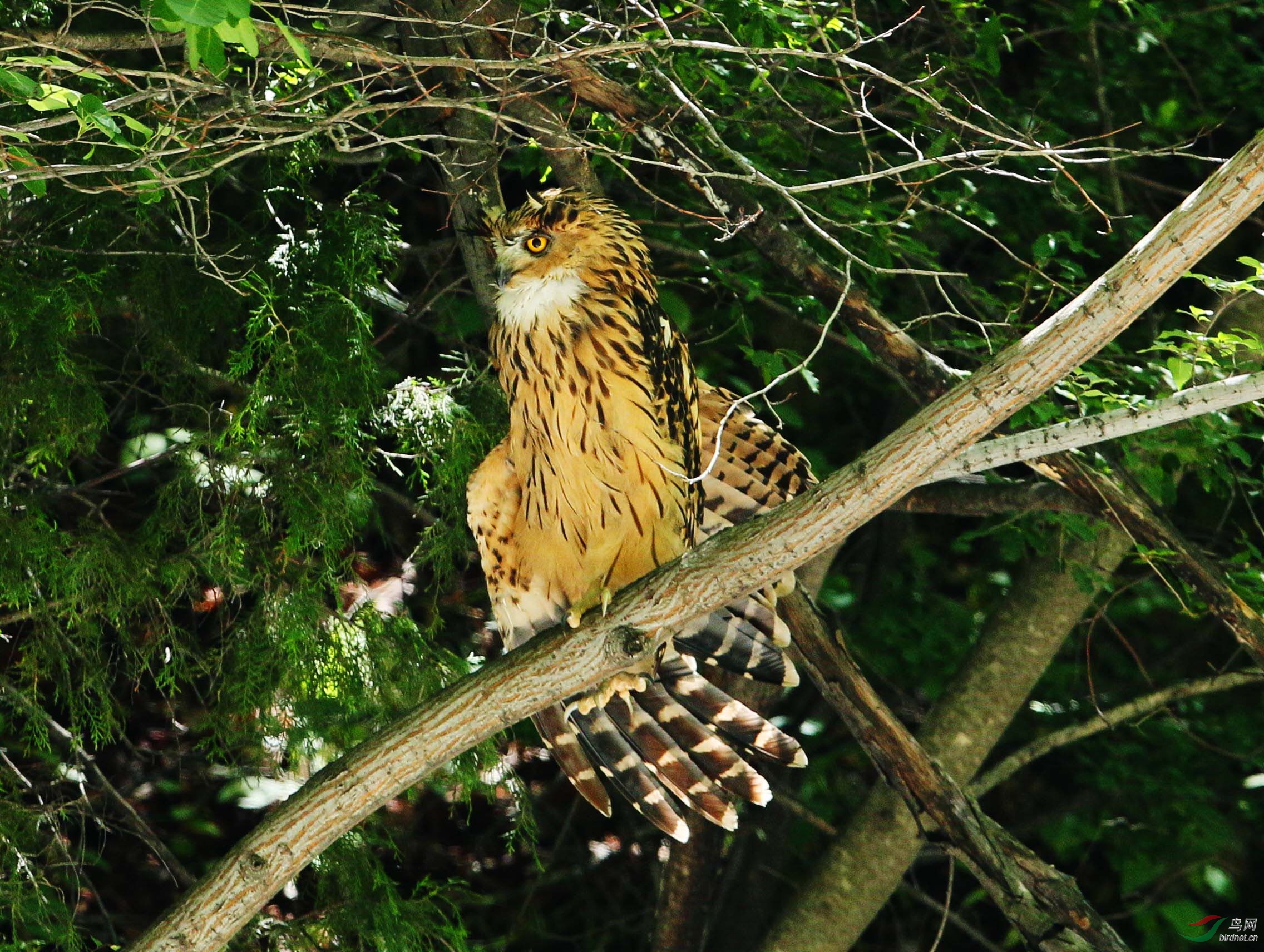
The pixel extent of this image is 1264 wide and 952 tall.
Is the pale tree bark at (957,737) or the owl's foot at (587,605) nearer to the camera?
the owl's foot at (587,605)

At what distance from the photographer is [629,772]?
283cm

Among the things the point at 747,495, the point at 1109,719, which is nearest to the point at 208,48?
the point at 747,495

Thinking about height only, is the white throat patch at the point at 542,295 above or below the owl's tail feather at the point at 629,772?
above

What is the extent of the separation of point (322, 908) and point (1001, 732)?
1.85 meters

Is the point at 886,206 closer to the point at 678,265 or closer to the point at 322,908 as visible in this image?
the point at 678,265

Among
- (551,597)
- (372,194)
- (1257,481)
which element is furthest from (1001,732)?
(372,194)

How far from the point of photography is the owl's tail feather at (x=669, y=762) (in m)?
2.73

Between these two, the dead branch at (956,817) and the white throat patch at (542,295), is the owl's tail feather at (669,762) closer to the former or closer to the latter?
the dead branch at (956,817)

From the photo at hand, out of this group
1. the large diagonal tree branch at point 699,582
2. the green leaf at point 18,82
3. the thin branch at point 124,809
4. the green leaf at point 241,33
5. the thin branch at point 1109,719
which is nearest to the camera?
the green leaf at point 241,33

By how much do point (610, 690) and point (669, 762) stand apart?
196 millimetres

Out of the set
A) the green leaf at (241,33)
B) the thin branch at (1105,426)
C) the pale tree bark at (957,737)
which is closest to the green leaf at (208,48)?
the green leaf at (241,33)

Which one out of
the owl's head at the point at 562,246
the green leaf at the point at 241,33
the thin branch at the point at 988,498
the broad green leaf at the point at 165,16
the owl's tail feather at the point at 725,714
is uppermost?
the broad green leaf at the point at 165,16

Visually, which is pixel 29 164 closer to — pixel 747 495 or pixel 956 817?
pixel 747 495

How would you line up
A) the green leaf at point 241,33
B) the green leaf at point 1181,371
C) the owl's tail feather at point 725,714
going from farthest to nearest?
the owl's tail feather at point 725,714, the green leaf at point 1181,371, the green leaf at point 241,33
